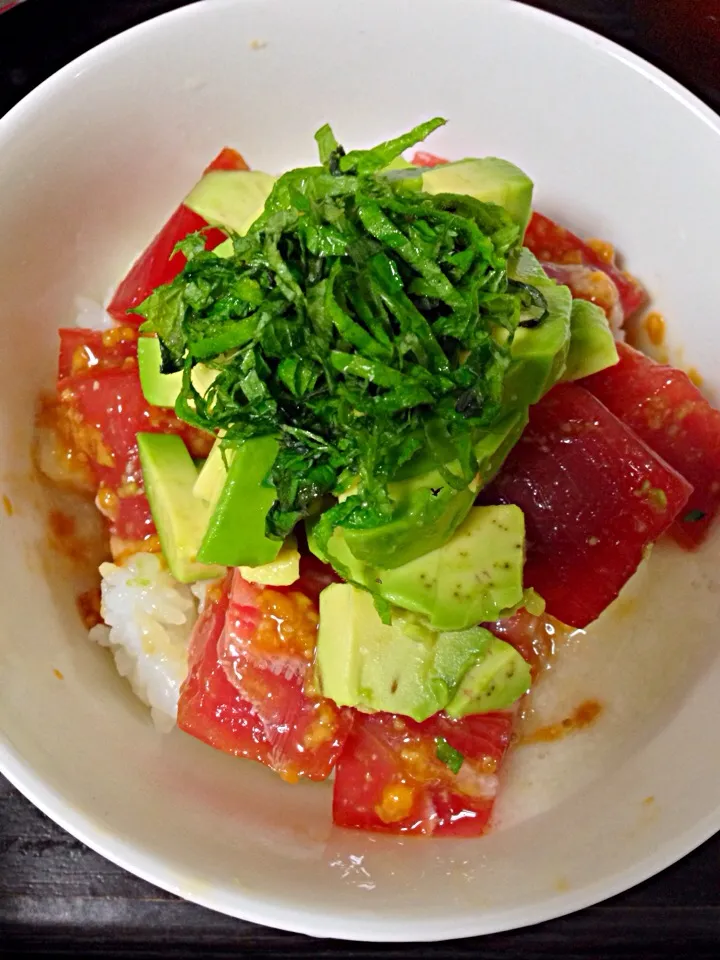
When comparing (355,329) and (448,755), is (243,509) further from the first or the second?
(448,755)

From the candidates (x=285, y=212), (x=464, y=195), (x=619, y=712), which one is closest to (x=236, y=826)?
(x=619, y=712)

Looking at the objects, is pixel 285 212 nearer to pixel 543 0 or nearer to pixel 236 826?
pixel 236 826

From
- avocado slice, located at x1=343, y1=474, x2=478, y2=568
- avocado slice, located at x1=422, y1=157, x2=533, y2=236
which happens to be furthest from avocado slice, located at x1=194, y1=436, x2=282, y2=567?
avocado slice, located at x1=422, y1=157, x2=533, y2=236

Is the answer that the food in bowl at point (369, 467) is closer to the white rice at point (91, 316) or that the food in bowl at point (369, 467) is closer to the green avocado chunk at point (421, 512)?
the green avocado chunk at point (421, 512)

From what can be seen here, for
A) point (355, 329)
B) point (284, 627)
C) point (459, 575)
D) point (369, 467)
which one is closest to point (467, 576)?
point (459, 575)

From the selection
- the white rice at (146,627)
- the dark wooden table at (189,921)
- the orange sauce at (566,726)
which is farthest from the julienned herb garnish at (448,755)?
the white rice at (146,627)

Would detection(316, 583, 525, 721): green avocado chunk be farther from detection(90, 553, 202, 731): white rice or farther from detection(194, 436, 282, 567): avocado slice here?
detection(90, 553, 202, 731): white rice
